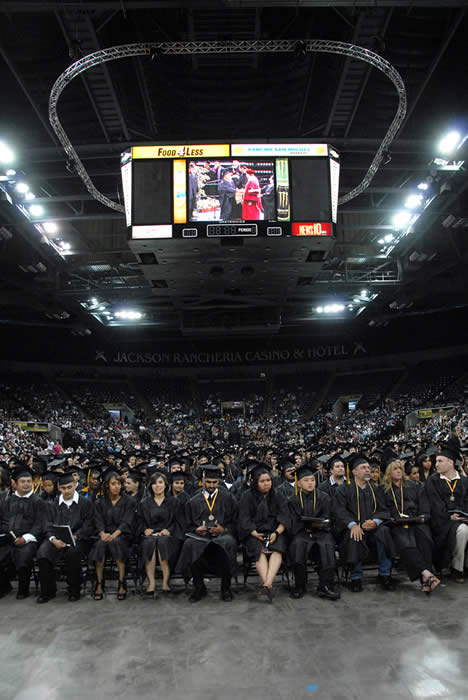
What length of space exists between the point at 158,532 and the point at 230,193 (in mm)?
5782

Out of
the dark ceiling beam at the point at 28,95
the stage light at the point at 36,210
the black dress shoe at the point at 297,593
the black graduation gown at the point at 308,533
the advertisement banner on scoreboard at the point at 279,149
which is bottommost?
the black dress shoe at the point at 297,593

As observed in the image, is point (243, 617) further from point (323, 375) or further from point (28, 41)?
point (323, 375)

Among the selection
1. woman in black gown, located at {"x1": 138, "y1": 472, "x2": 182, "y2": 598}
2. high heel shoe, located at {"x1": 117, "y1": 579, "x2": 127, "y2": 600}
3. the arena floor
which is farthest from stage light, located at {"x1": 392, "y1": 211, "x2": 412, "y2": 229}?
high heel shoe, located at {"x1": 117, "y1": 579, "x2": 127, "y2": 600}

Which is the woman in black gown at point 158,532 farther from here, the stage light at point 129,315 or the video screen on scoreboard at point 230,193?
the stage light at point 129,315

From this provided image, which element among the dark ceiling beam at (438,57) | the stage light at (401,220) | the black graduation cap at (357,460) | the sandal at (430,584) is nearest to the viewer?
the sandal at (430,584)

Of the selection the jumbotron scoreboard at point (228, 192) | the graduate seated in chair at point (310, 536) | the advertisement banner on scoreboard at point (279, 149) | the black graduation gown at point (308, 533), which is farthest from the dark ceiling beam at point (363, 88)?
the black graduation gown at point (308, 533)

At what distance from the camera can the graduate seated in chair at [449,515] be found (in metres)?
6.55

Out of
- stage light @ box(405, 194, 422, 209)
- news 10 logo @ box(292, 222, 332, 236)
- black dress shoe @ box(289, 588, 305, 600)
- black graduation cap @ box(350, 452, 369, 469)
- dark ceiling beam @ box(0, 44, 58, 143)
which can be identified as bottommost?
black dress shoe @ box(289, 588, 305, 600)

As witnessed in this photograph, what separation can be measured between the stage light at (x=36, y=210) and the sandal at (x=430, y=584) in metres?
13.4

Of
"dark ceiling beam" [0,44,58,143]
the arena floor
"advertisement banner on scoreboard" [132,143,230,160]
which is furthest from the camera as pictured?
"advertisement banner on scoreboard" [132,143,230,160]

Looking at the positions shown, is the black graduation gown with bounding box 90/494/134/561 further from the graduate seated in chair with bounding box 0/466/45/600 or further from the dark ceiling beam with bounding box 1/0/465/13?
the dark ceiling beam with bounding box 1/0/465/13

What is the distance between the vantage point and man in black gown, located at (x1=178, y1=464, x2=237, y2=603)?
6.26m

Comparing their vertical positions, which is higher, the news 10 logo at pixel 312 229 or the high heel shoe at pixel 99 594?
the news 10 logo at pixel 312 229

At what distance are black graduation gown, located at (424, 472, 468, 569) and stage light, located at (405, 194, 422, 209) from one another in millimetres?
9642
